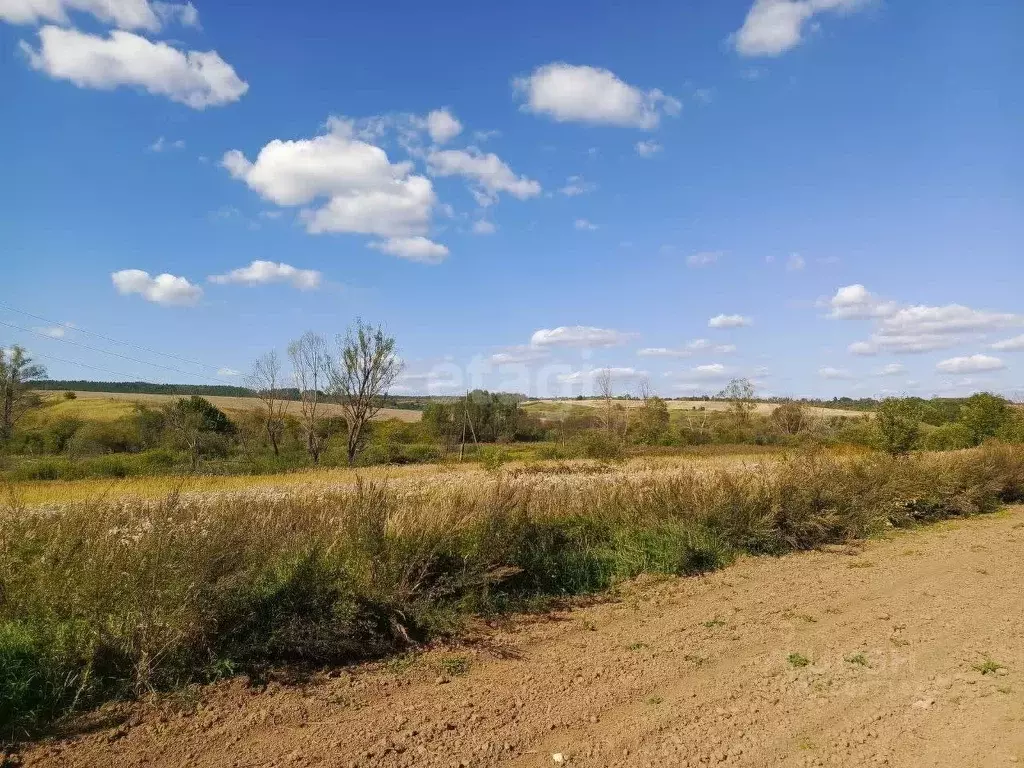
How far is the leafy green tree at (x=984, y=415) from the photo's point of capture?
32219 mm

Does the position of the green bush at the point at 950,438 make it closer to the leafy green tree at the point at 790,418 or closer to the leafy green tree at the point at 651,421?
the leafy green tree at the point at 790,418

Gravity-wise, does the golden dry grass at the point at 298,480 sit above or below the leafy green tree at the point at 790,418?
below

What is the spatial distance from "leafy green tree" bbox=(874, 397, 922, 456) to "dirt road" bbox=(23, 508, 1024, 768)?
915 inches

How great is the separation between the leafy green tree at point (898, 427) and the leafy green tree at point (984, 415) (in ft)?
17.5

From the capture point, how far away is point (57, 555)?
549 centimetres

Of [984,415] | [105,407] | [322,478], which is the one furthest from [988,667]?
[105,407]

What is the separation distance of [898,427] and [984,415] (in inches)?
337

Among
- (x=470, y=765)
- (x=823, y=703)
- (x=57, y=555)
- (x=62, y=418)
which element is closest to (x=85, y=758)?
(x=57, y=555)

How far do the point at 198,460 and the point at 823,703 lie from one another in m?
37.2

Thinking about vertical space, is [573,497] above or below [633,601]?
above

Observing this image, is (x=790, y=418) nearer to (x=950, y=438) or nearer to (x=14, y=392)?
(x=950, y=438)

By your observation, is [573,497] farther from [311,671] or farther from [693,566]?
[311,671]

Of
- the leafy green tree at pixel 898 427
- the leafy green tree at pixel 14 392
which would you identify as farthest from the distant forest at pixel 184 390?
the leafy green tree at pixel 898 427

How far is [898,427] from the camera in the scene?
28.3 meters
